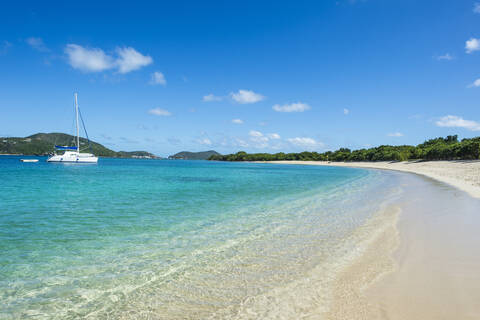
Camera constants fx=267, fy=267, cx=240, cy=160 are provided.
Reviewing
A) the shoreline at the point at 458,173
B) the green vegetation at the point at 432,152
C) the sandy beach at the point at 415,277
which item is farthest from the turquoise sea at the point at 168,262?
the green vegetation at the point at 432,152

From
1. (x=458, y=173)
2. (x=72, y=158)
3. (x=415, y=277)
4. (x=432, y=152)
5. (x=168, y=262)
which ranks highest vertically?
(x=432, y=152)

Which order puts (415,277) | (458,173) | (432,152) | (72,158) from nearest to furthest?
(415,277) < (458,173) < (72,158) < (432,152)

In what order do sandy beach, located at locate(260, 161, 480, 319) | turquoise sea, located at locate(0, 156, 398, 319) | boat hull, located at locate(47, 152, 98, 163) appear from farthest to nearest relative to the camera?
boat hull, located at locate(47, 152, 98, 163), turquoise sea, located at locate(0, 156, 398, 319), sandy beach, located at locate(260, 161, 480, 319)

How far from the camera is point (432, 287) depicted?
17.6 feet

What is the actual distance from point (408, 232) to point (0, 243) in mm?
14312

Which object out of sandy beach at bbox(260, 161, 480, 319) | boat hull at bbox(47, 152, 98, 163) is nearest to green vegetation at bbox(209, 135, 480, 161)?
sandy beach at bbox(260, 161, 480, 319)

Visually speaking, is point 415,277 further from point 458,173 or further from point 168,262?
point 458,173

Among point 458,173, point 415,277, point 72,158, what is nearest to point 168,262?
point 415,277

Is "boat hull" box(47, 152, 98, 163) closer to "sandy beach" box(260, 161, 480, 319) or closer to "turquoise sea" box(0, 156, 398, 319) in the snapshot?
"turquoise sea" box(0, 156, 398, 319)

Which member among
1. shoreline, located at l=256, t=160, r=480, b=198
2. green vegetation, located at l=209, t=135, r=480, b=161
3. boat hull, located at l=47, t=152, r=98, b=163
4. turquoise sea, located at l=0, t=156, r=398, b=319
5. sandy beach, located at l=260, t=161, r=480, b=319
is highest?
green vegetation, located at l=209, t=135, r=480, b=161

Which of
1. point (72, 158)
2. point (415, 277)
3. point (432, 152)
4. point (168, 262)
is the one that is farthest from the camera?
point (432, 152)

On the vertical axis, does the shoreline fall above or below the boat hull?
below

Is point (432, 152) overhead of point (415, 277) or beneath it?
overhead

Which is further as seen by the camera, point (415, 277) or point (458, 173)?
point (458, 173)
